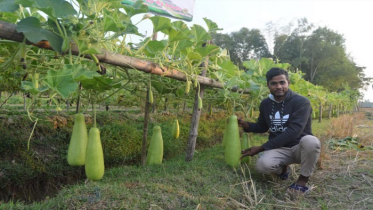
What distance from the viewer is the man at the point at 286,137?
102 inches

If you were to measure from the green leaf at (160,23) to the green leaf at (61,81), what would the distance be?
0.70 meters

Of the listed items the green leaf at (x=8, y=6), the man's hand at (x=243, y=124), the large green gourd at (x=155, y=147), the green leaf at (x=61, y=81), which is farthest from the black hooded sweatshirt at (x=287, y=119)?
the green leaf at (x=8, y=6)

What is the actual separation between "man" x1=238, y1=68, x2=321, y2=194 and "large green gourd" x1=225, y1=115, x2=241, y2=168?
0.12 m

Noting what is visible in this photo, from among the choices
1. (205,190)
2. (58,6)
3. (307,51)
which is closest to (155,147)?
(205,190)

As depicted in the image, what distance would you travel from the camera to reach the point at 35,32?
125 centimetres

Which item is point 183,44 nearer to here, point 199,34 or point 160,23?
point 199,34

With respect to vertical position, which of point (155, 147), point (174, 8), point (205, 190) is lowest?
point (205, 190)

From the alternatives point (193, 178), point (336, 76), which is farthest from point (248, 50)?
point (193, 178)

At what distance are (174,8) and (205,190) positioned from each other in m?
3.79

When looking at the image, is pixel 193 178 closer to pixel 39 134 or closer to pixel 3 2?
pixel 3 2

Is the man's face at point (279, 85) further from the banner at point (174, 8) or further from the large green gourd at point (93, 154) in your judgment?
the banner at point (174, 8)

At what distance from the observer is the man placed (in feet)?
8.49

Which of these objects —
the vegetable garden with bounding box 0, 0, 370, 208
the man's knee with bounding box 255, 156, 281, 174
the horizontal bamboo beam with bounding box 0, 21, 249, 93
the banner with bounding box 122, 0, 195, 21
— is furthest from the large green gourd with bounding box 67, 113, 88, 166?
the banner with bounding box 122, 0, 195, 21

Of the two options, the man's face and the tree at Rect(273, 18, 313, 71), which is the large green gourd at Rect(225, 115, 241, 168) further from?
the tree at Rect(273, 18, 313, 71)
